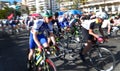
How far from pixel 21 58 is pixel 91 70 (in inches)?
146

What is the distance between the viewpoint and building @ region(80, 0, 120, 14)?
94756mm

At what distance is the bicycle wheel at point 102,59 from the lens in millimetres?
8562

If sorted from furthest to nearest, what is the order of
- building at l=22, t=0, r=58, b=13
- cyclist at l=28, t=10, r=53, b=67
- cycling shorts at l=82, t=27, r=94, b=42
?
building at l=22, t=0, r=58, b=13, cycling shorts at l=82, t=27, r=94, b=42, cyclist at l=28, t=10, r=53, b=67

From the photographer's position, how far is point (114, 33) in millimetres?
20359

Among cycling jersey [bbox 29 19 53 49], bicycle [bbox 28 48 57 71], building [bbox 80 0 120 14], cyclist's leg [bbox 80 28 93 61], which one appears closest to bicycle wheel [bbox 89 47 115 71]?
cyclist's leg [bbox 80 28 93 61]

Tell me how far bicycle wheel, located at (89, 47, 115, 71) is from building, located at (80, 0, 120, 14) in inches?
3065

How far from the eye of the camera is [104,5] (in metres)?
102

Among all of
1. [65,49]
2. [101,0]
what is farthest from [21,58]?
[101,0]

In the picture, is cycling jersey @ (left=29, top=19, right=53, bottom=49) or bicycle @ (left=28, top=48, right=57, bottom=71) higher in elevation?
cycling jersey @ (left=29, top=19, right=53, bottom=49)

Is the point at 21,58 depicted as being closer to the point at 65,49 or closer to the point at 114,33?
the point at 65,49

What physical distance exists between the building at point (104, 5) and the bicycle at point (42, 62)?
78847 millimetres

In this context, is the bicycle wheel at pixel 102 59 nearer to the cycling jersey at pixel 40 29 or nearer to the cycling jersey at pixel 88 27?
the cycling jersey at pixel 88 27

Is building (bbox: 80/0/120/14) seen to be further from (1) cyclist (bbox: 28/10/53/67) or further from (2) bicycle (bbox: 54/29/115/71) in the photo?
(1) cyclist (bbox: 28/10/53/67)

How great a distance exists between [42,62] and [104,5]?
95.9 metres
